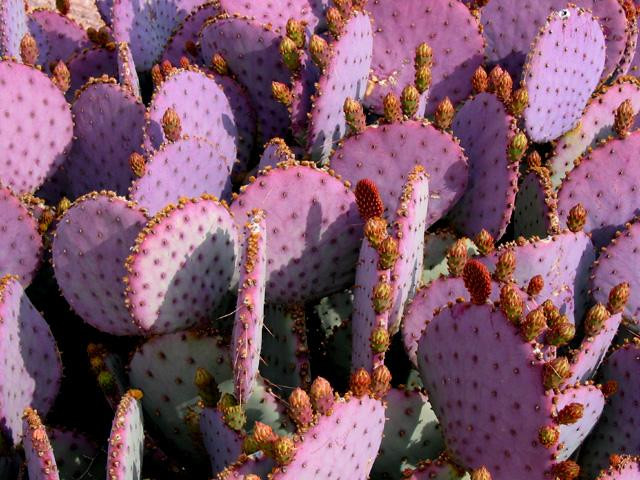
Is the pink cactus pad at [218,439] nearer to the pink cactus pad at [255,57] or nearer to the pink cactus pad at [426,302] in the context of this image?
the pink cactus pad at [426,302]

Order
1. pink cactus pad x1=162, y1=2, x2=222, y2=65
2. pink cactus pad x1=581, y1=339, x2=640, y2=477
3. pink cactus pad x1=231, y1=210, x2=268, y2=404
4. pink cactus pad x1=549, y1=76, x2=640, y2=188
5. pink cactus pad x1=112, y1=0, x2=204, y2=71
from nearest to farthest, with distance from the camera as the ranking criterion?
pink cactus pad x1=231, y1=210, x2=268, y2=404, pink cactus pad x1=581, y1=339, x2=640, y2=477, pink cactus pad x1=549, y1=76, x2=640, y2=188, pink cactus pad x1=162, y1=2, x2=222, y2=65, pink cactus pad x1=112, y1=0, x2=204, y2=71

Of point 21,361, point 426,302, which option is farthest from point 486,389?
point 21,361

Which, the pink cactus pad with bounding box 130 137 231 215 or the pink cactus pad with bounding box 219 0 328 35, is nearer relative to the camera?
the pink cactus pad with bounding box 130 137 231 215

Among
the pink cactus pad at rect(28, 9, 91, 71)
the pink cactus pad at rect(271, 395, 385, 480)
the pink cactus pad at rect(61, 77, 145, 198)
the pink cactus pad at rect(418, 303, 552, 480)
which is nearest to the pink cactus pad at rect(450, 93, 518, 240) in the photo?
the pink cactus pad at rect(418, 303, 552, 480)

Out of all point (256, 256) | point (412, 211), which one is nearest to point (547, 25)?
point (412, 211)

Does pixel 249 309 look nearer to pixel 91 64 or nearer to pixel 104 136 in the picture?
pixel 104 136

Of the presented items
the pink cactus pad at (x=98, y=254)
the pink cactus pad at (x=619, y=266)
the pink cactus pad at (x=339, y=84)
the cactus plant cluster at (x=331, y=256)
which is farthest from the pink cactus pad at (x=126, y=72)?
the pink cactus pad at (x=619, y=266)

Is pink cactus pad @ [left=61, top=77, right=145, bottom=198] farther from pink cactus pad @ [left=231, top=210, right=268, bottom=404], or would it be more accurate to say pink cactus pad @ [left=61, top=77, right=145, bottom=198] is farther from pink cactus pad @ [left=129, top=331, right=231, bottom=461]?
pink cactus pad @ [left=231, top=210, right=268, bottom=404]

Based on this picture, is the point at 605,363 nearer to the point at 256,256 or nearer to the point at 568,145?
the point at 568,145

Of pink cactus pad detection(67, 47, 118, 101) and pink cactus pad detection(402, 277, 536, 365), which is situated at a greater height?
pink cactus pad detection(67, 47, 118, 101)
